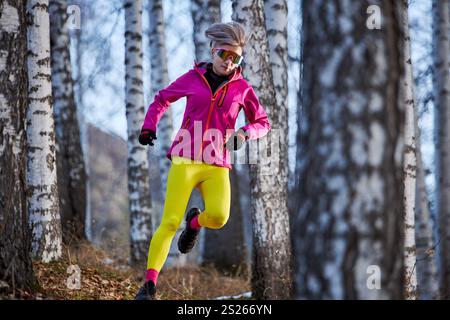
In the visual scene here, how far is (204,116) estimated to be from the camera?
17.7ft

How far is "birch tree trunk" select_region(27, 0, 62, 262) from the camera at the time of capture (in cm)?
682

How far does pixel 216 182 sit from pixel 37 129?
2.48 meters

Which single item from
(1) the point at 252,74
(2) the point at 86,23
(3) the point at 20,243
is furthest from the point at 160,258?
(2) the point at 86,23

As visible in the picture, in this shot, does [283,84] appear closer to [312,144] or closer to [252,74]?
[252,74]

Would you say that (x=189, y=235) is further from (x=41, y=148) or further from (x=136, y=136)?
(x=136, y=136)

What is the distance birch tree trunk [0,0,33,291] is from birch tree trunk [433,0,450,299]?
698cm

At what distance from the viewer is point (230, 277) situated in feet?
38.8

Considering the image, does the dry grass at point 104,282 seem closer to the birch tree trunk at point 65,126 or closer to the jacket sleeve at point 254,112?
the birch tree trunk at point 65,126

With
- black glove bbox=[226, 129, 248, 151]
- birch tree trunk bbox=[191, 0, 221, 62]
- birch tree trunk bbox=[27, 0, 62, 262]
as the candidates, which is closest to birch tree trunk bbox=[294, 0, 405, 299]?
black glove bbox=[226, 129, 248, 151]

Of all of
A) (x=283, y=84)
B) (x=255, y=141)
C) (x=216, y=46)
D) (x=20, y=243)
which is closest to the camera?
(x=20, y=243)

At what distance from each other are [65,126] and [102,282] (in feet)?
15.6

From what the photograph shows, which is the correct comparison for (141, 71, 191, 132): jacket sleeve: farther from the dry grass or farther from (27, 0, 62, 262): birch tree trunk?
(27, 0, 62, 262): birch tree trunk

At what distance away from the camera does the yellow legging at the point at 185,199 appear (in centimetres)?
538

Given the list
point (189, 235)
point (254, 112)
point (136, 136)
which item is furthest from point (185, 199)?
point (136, 136)
